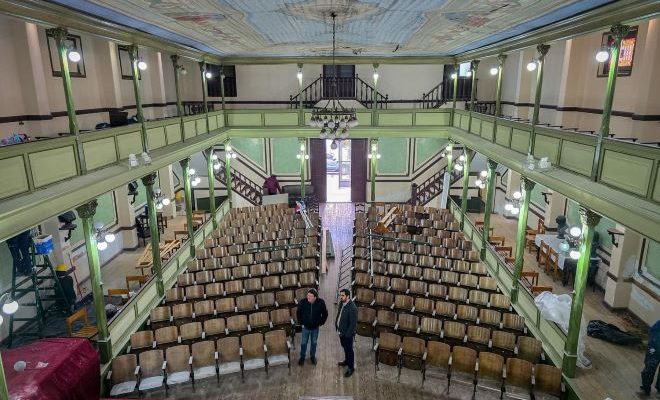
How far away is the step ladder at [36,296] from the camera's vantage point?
31.9 feet

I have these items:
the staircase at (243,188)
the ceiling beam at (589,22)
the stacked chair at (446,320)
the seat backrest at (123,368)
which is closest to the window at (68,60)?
the seat backrest at (123,368)

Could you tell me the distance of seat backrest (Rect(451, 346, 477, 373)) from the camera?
7590mm

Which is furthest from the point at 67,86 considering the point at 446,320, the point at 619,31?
the point at 619,31

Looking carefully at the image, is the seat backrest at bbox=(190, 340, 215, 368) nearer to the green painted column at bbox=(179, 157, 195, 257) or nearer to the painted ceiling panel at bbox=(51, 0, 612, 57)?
the green painted column at bbox=(179, 157, 195, 257)

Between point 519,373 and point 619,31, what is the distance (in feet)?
18.6

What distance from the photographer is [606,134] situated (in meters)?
6.77

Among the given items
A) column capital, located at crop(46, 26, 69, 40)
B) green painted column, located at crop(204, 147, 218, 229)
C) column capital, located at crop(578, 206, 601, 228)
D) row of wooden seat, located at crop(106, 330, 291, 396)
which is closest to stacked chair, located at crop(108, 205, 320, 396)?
row of wooden seat, located at crop(106, 330, 291, 396)

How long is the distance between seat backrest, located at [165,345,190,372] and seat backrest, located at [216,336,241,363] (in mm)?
587

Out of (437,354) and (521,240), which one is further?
(521,240)

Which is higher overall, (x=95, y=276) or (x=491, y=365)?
(x=95, y=276)

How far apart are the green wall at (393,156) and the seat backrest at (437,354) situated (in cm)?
1403

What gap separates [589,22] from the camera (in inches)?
282

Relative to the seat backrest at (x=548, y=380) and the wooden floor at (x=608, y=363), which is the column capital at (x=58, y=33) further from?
the wooden floor at (x=608, y=363)

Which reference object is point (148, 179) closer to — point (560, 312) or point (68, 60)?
point (68, 60)
